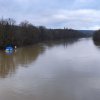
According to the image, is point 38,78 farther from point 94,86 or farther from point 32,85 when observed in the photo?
point 94,86

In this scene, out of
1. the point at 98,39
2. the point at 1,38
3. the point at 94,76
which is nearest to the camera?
the point at 94,76

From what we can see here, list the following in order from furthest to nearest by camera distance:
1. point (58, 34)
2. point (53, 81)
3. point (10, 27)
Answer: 1. point (58, 34)
2. point (10, 27)
3. point (53, 81)

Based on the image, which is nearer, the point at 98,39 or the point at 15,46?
the point at 15,46

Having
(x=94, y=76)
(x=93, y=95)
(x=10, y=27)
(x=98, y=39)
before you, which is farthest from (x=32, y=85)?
(x=98, y=39)

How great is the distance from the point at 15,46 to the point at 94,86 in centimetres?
2729

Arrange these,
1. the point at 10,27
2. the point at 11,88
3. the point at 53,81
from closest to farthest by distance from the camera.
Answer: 1. the point at 11,88
2. the point at 53,81
3. the point at 10,27

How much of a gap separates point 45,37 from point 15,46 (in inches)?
1260

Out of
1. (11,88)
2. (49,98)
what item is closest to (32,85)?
(11,88)

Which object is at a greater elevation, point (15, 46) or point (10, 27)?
point (10, 27)

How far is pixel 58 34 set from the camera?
280 feet

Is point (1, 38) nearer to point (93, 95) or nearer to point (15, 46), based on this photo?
point (15, 46)

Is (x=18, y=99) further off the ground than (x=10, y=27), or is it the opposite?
(x=10, y=27)

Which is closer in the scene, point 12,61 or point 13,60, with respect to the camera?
point 12,61

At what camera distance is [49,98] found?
10.8m
